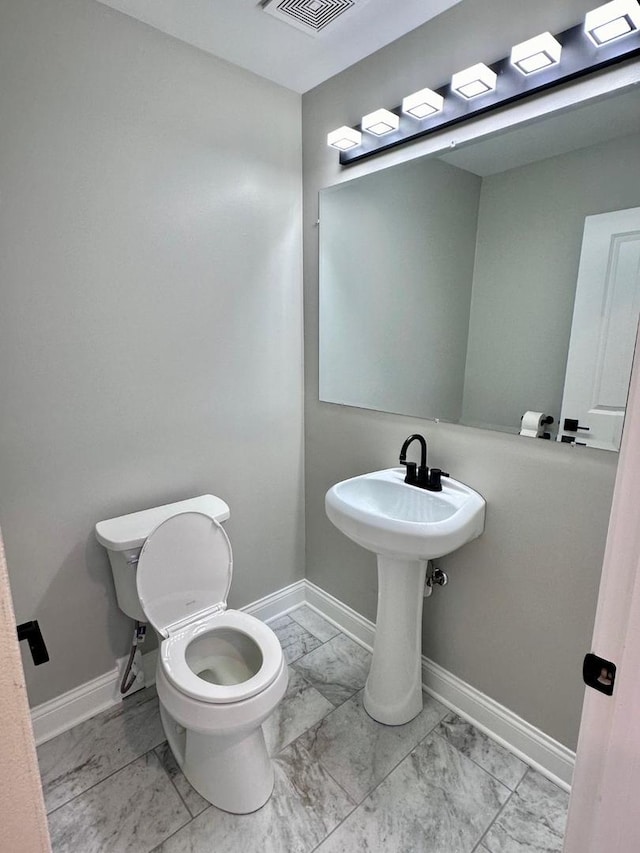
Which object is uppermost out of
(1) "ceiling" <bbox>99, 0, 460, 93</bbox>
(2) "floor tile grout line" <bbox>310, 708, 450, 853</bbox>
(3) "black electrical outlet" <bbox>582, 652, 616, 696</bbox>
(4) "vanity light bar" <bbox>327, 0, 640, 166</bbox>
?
(1) "ceiling" <bbox>99, 0, 460, 93</bbox>

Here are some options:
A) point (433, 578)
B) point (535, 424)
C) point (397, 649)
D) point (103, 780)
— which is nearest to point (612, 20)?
point (535, 424)

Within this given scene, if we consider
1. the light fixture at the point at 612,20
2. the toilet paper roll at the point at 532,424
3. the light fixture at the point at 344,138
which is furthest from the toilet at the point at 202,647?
the light fixture at the point at 612,20

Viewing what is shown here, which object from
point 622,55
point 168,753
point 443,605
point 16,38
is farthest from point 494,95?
point 168,753

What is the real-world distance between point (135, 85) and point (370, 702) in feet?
7.81

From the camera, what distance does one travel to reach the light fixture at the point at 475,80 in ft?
4.25

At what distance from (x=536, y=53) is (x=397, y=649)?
1.90m

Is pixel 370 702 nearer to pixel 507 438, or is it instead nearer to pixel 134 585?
pixel 134 585

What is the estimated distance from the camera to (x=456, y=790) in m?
1.44

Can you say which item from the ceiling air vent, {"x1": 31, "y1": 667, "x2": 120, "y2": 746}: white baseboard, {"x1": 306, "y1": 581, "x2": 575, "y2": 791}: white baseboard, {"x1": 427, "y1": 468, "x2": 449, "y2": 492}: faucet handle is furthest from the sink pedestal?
the ceiling air vent

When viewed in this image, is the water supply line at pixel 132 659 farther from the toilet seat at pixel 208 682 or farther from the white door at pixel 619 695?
the white door at pixel 619 695

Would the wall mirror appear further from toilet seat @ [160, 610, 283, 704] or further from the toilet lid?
toilet seat @ [160, 610, 283, 704]

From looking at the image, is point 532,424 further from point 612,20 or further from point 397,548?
point 612,20

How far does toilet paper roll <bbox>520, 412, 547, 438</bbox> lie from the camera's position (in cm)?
139

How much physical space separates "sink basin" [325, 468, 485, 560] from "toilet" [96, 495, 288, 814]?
47 cm
